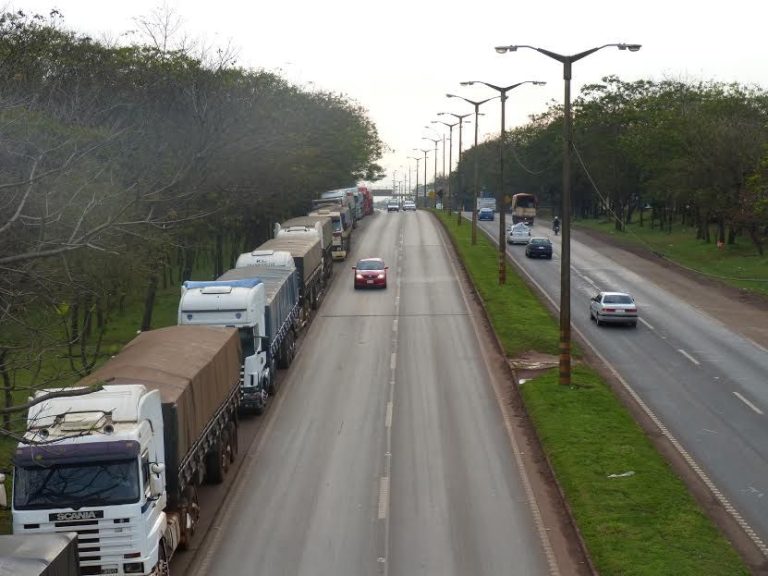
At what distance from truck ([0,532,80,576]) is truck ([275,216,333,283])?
3739cm

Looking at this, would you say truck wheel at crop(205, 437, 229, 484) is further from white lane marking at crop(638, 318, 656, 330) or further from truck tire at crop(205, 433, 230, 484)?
white lane marking at crop(638, 318, 656, 330)

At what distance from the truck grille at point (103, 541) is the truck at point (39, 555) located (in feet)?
4.96

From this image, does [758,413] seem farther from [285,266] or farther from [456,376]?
[285,266]

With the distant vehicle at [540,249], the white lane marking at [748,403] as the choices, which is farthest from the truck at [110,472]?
the distant vehicle at [540,249]

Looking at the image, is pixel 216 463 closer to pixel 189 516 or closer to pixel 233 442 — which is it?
pixel 233 442

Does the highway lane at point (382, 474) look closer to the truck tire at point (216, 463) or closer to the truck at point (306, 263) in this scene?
the truck tire at point (216, 463)

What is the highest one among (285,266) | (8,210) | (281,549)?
(8,210)

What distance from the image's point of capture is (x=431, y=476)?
23.6m

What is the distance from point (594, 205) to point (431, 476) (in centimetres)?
10199

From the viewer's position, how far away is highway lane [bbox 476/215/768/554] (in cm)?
2336

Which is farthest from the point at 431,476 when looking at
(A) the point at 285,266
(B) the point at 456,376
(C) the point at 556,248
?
(C) the point at 556,248

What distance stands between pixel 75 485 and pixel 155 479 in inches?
51.6

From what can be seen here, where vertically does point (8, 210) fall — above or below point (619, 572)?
above

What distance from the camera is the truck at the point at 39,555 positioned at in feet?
39.0
